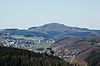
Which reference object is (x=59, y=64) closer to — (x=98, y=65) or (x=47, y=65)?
(x=47, y=65)

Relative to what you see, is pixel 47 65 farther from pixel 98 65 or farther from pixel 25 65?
pixel 98 65

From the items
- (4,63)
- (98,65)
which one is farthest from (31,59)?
(98,65)

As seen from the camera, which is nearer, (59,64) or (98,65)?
(59,64)

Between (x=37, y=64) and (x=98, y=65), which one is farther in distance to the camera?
(x=98, y=65)

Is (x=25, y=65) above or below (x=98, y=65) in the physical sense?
above

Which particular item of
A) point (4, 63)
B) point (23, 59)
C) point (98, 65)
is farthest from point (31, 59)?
point (98, 65)

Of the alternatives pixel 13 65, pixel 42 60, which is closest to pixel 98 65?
pixel 42 60

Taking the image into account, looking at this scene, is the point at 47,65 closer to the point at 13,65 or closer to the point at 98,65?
the point at 13,65

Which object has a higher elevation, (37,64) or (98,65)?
(37,64)
